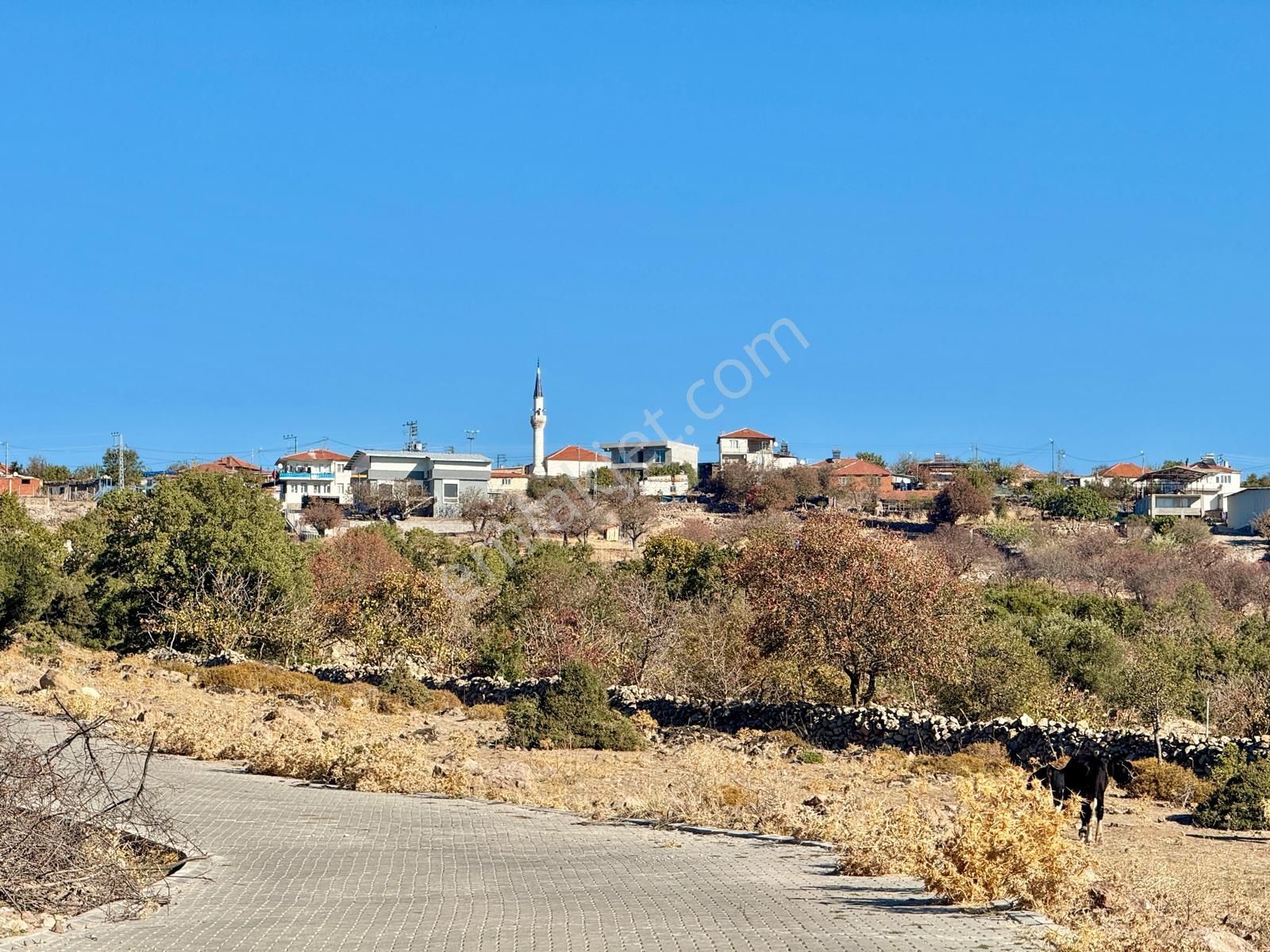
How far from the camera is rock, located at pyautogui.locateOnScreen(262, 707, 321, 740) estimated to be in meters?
22.6

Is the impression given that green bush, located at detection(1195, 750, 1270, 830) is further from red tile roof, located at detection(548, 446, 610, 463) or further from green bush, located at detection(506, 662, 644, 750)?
red tile roof, located at detection(548, 446, 610, 463)

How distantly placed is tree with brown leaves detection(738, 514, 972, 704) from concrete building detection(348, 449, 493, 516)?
71093 millimetres

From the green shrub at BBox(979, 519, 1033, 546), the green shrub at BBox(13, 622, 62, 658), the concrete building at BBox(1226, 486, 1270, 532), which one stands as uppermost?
the concrete building at BBox(1226, 486, 1270, 532)

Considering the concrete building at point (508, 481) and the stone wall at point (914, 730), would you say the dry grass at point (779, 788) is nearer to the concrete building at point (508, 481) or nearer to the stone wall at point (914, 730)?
the stone wall at point (914, 730)

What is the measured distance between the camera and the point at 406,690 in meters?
30.7

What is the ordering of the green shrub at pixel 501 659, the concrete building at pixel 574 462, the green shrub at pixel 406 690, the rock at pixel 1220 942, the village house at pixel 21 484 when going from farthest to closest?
the concrete building at pixel 574 462
the village house at pixel 21 484
the green shrub at pixel 501 659
the green shrub at pixel 406 690
the rock at pixel 1220 942

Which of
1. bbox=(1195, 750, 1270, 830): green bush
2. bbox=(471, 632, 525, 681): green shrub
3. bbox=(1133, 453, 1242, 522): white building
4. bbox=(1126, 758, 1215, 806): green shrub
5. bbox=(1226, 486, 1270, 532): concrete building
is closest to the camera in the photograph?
bbox=(1195, 750, 1270, 830): green bush

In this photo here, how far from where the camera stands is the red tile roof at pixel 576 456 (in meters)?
123

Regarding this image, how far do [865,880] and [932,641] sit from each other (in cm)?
1376

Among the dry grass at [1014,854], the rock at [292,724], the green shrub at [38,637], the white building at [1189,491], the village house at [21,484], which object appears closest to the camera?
the dry grass at [1014,854]

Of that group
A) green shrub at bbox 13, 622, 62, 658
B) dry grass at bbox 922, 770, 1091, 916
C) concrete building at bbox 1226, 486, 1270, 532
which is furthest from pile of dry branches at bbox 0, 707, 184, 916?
concrete building at bbox 1226, 486, 1270, 532

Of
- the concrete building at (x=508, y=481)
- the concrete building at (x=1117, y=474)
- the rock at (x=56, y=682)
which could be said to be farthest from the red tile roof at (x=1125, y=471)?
the rock at (x=56, y=682)

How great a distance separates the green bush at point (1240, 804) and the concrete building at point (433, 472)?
7974 cm

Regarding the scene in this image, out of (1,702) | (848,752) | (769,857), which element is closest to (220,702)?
(1,702)
